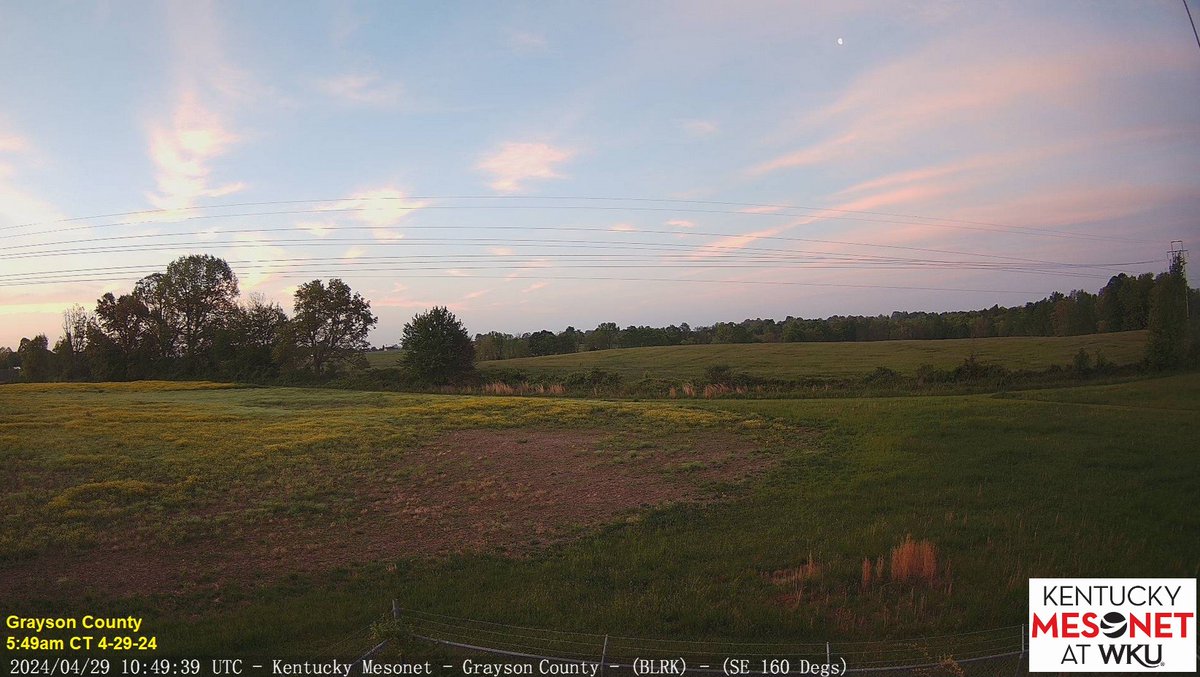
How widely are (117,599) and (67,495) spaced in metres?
7.28

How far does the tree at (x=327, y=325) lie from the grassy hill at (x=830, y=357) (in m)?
16.2

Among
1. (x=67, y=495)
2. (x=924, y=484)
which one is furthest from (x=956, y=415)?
(x=67, y=495)

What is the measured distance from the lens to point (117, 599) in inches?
382

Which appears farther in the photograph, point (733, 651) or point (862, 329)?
point (862, 329)

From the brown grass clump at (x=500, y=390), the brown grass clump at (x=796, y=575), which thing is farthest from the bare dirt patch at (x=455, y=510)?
the brown grass clump at (x=500, y=390)

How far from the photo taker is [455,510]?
50.3 ft

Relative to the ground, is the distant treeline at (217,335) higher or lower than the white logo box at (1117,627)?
higher

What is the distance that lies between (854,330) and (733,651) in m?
101

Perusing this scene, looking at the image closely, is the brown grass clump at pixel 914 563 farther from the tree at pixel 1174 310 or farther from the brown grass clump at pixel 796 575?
the tree at pixel 1174 310

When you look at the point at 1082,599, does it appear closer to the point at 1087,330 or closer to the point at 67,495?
the point at 67,495

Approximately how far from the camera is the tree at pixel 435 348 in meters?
56.5

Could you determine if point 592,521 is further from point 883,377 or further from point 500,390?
point 883,377

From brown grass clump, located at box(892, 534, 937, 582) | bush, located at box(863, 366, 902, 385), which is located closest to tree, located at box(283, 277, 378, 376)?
A: bush, located at box(863, 366, 902, 385)

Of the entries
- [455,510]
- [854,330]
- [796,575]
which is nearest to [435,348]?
[455,510]
